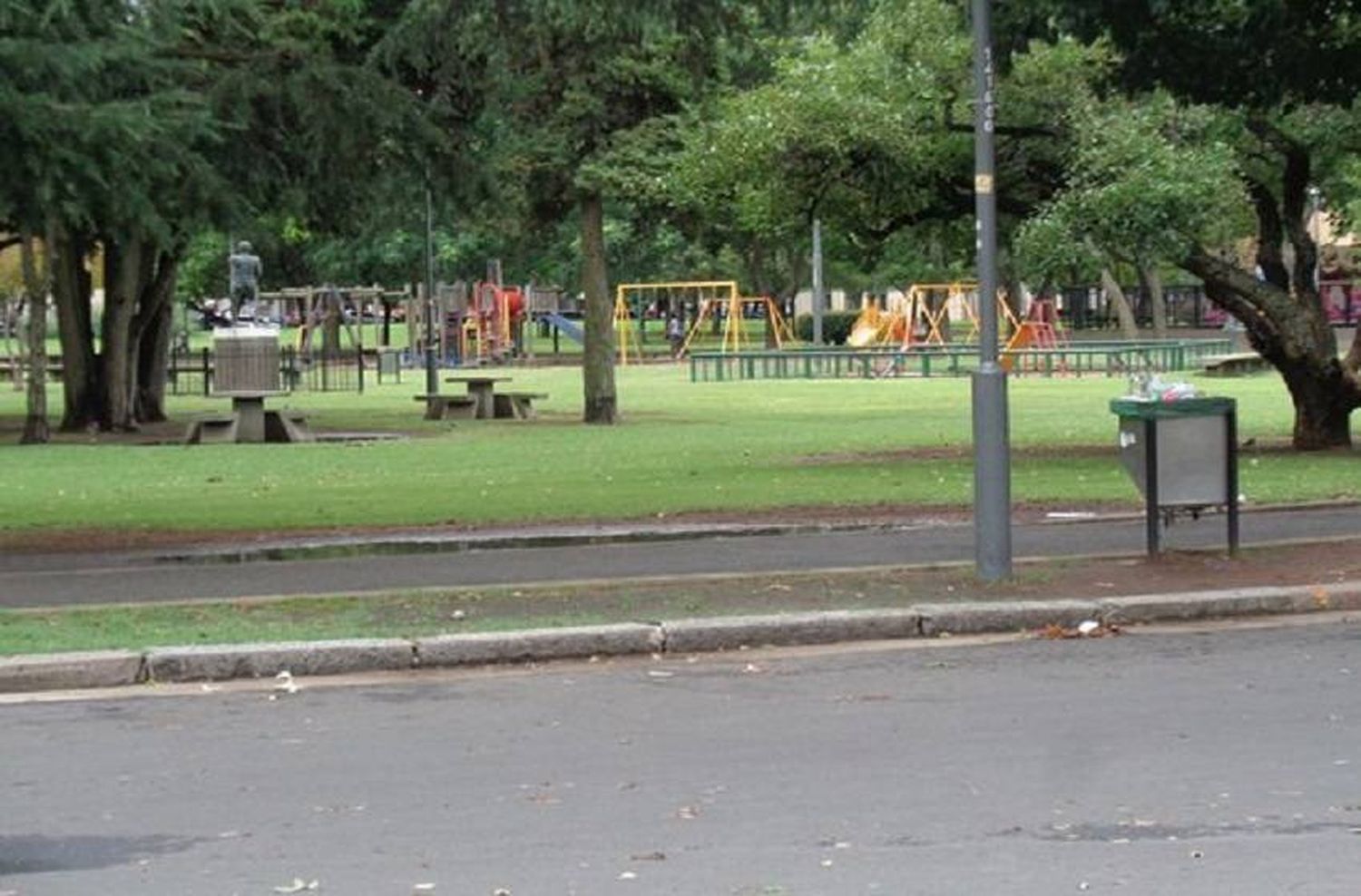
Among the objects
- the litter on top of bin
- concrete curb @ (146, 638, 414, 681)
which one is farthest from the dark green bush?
concrete curb @ (146, 638, 414, 681)

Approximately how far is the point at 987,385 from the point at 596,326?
23201mm

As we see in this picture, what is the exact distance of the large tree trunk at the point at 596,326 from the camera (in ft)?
112

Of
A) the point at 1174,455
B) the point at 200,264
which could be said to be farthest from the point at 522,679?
the point at 200,264

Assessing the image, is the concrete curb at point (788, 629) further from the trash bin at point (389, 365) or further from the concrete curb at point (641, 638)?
the trash bin at point (389, 365)

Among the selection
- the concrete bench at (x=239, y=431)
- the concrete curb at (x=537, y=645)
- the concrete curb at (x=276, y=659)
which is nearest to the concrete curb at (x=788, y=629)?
the concrete curb at (x=537, y=645)

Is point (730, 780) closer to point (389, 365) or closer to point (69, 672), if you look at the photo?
point (69, 672)

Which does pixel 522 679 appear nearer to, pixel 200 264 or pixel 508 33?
pixel 508 33

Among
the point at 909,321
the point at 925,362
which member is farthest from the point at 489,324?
the point at 925,362

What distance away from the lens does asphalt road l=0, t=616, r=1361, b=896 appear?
6.49 m

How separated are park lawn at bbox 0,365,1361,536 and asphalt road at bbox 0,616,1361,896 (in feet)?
23.6

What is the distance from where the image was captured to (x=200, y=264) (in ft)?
271

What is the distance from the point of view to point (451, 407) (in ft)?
122

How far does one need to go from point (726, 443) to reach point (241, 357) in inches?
391

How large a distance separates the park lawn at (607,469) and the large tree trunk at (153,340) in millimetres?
2910
